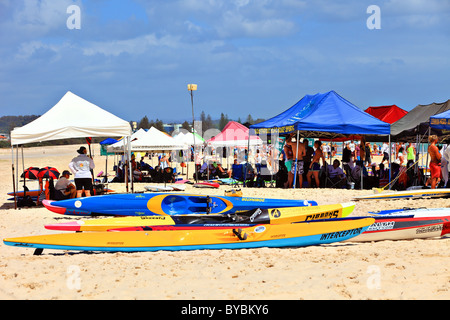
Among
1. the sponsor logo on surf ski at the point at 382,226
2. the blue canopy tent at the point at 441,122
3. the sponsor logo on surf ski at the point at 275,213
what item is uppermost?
the blue canopy tent at the point at 441,122

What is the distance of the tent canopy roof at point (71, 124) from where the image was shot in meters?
9.85

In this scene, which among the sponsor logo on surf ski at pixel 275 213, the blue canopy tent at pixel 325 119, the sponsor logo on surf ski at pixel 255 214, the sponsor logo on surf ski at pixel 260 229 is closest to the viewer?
the sponsor logo on surf ski at pixel 260 229

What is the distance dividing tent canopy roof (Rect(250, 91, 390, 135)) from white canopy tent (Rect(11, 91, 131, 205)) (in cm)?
460

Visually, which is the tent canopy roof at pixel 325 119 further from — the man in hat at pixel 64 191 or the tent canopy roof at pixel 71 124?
the man in hat at pixel 64 191

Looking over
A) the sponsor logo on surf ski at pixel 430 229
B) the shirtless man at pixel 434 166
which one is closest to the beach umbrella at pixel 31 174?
the sponsor logo on surf ski at pixel 430 229

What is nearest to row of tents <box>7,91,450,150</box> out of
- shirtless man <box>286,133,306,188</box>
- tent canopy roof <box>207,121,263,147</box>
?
shirtless man <box>286,133,306,188</box>

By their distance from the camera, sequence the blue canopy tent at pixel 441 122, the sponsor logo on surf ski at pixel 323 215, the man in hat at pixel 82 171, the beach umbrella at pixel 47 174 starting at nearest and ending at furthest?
1. the sponsor logo on surf ski at pixel 323 215
2. the man in hat at pixel 82 171
3. the beach umbrella at pixel 47 174
4. the blue canopy tent at pixel 441 122

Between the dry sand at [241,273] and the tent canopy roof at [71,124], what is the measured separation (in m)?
4.23

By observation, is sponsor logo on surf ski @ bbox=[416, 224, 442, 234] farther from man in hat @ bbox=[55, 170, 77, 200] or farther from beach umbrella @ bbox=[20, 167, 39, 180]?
beach umbrella @ bbox=[20, 167, 39, 180]

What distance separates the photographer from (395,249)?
554 cm

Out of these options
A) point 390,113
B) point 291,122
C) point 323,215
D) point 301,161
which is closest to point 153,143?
point 291,122

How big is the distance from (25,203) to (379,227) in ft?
25.3
